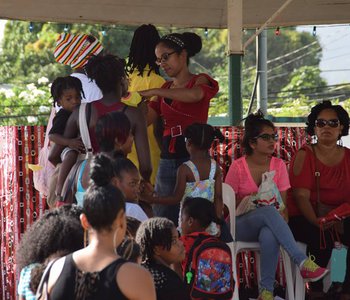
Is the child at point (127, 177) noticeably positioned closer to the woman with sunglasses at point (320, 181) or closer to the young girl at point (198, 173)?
the young girl at point (198, 173)

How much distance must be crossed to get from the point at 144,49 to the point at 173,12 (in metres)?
2.66

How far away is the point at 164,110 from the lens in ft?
21.4

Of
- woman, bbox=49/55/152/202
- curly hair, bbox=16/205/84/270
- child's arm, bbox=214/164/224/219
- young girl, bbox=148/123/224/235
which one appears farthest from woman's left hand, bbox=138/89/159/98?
curly hair, bbox=16/205/84/270

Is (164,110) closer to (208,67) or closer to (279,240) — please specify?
(279,240)

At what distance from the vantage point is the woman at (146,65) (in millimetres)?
6656

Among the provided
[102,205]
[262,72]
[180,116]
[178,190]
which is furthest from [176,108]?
[262,72]

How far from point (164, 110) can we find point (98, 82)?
113cm

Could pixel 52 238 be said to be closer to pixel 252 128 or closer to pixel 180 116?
pixel 180 116

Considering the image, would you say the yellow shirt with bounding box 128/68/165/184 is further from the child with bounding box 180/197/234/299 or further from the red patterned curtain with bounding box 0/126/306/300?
the child with bounding box 180/197/234/299

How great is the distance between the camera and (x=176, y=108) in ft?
21.2

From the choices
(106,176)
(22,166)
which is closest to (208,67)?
(22,166)

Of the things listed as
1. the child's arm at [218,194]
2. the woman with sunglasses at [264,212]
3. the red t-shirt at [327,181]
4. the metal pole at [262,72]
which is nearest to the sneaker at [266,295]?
the woman with sunglasses at [264,212]

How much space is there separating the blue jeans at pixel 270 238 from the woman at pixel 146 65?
815 millimetres

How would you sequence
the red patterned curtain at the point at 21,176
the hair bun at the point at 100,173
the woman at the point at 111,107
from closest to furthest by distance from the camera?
the hair bun at the point at 100,173 → the woman at the point at 111,107 → the red patterned curtain at the point at 21,176
